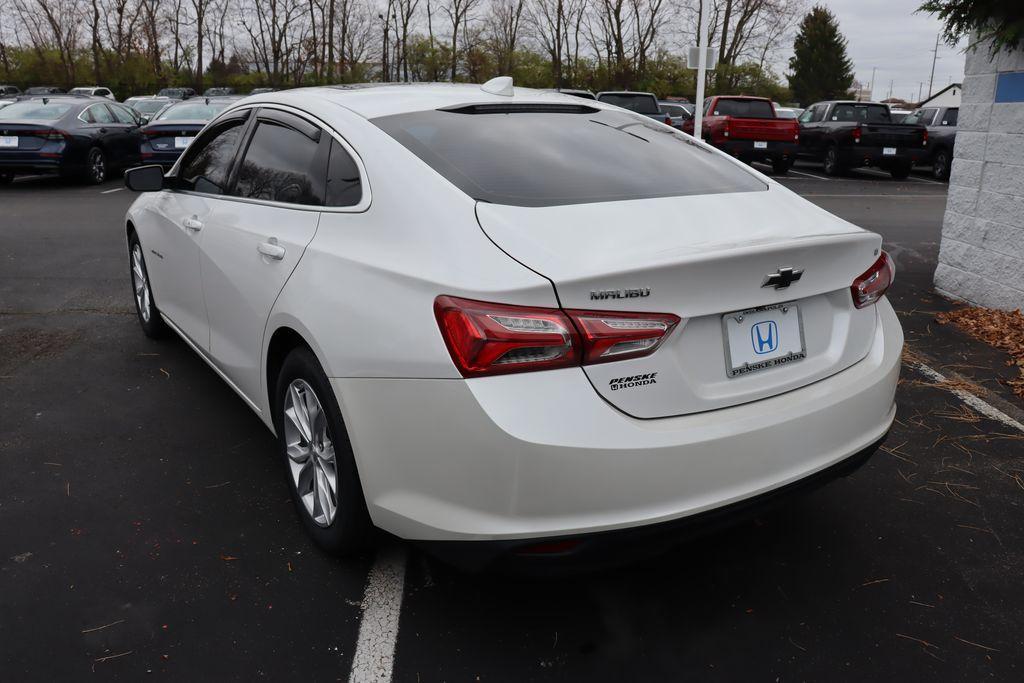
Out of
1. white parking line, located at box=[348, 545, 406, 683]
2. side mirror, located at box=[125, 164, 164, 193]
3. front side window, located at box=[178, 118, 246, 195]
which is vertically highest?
front side window, located at box=[178, 118, 246, 195]

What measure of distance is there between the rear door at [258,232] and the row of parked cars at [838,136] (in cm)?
1492

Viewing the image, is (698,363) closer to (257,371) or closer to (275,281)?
(275,281)

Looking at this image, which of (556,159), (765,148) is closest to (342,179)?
(556,159)

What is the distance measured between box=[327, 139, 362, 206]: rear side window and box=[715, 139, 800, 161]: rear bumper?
1690 centimetres

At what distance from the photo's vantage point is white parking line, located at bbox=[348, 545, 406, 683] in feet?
7.91

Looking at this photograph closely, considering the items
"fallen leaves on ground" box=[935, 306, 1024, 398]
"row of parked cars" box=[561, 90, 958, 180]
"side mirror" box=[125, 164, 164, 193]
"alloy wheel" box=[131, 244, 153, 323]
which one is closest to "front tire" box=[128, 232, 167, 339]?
"alloy wheel" box=[131, 244, 153, 323]

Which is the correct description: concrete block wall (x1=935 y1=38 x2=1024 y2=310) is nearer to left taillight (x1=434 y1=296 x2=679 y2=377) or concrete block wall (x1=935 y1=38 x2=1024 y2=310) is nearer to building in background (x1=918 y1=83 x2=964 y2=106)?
left taillight (x1=434 y1=296 x2=679 y2=377)

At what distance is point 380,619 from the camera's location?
264cm

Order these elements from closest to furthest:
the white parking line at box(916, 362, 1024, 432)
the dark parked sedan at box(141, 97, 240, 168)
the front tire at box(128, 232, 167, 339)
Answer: the white parking line at box(916, 362, 1024, 432) < the front tire at box(128, 232, 167, 339) < the dark parked sedan at box(141, 97, 240, 168)

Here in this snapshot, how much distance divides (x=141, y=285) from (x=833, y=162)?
673 inches

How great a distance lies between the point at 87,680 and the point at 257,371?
4.03 ft

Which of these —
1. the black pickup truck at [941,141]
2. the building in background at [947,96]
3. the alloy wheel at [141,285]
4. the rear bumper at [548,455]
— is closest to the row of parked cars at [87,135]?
the alloy wheel at [141,285]

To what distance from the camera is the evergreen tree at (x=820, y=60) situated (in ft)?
198

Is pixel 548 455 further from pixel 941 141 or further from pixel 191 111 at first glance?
pixel 941 141
